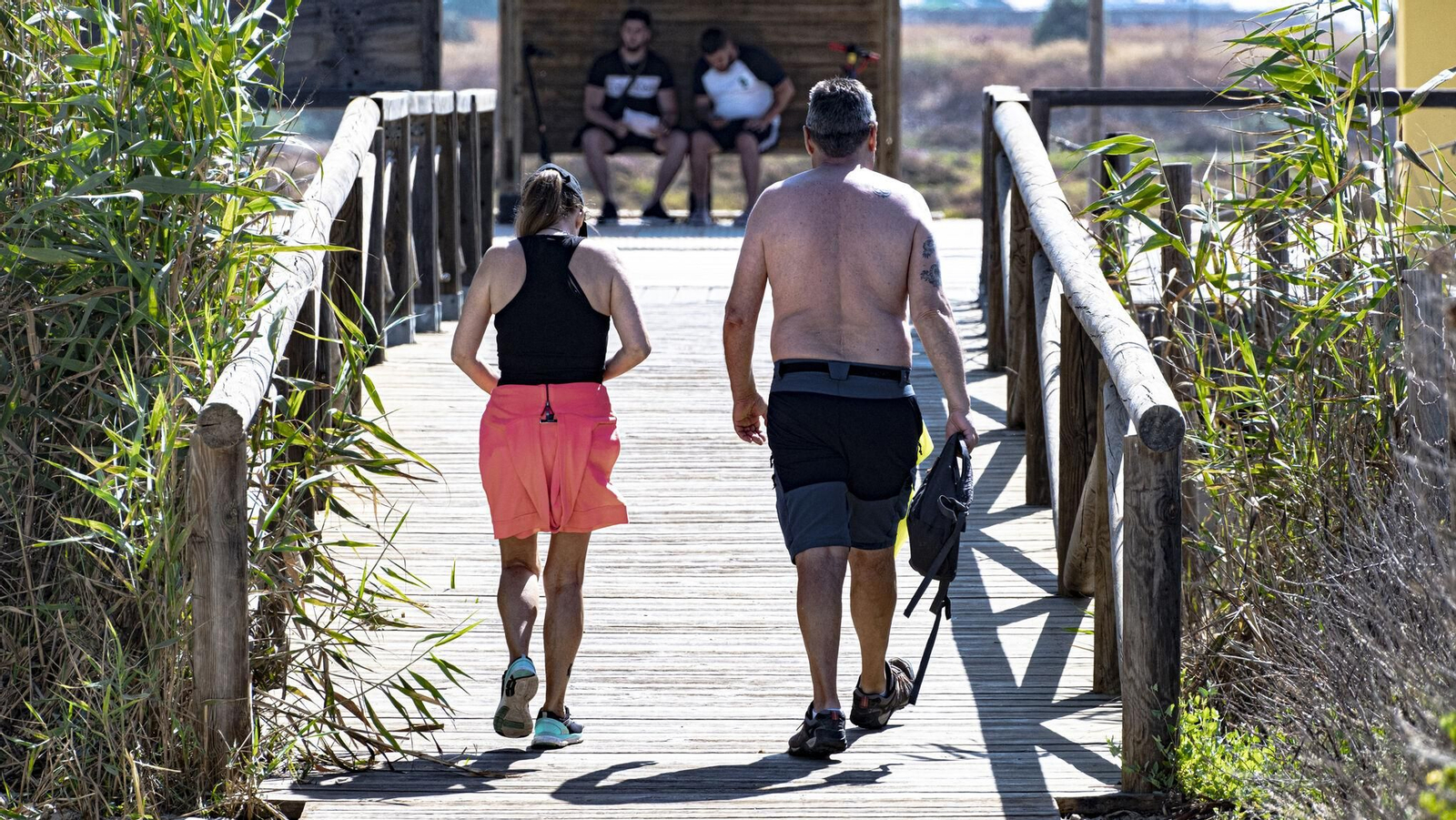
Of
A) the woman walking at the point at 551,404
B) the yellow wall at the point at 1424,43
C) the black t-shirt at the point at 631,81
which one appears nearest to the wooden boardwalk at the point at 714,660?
the woman walking at the point at 551,404

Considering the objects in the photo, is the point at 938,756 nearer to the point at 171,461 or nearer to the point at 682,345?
the point at 171,461

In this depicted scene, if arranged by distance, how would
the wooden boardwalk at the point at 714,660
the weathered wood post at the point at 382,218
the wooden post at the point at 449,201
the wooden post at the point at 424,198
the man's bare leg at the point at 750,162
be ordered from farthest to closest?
the man's bare leg at the point at 750,162, the wooden post at the point at 449,201, the wooden post at the point at 424,198, the weathered wood post at the point at 382,218, the wooden boardwalk at the point at 714,660

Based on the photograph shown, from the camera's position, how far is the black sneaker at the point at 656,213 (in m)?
12.2

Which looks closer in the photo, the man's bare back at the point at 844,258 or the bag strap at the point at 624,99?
the man's bare back at the point at 844,258

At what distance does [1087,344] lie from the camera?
4.88 m

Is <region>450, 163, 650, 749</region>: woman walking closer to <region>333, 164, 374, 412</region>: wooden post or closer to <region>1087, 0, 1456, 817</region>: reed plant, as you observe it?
Answer: <region>1087, 0, 1456, 817</region>: reed plant

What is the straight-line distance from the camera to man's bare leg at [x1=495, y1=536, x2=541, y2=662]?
3.94 metres

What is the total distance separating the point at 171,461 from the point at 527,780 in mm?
967

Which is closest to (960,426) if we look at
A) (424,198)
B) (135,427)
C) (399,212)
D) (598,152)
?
(135,427)

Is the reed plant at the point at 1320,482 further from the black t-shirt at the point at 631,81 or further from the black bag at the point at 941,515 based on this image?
the black t-shirt at the point at 631,81

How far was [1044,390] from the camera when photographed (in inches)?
201

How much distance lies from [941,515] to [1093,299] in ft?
2.36

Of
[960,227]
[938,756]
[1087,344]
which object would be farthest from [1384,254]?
[960,227]

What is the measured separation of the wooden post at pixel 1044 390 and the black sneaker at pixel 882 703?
107 cm
